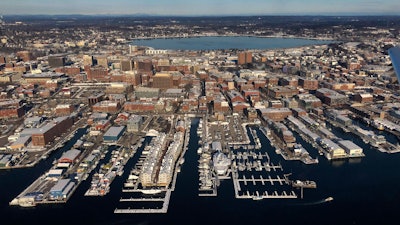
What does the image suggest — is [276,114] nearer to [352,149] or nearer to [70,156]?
[352,149]

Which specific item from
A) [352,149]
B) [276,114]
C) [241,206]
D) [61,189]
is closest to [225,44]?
[276,114]

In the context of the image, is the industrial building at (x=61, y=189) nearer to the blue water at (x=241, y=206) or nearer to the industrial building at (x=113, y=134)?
the blue water at (x=241, y=206)

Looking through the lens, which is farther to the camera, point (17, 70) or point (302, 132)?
point (17, 70)

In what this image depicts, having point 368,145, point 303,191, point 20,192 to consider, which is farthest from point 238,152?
point 20,192

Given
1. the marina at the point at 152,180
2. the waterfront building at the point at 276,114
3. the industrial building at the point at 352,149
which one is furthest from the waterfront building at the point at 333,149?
the marina at the point at 152,180

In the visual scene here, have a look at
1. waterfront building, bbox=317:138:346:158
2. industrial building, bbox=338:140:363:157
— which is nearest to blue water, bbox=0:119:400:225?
waterfront building, bbox=317:138:346:158

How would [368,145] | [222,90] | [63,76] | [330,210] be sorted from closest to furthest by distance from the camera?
[330,210] → [368,145] → [222,90] → [63,76]

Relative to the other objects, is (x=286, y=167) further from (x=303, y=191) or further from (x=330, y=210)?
(x=330, y=210)
